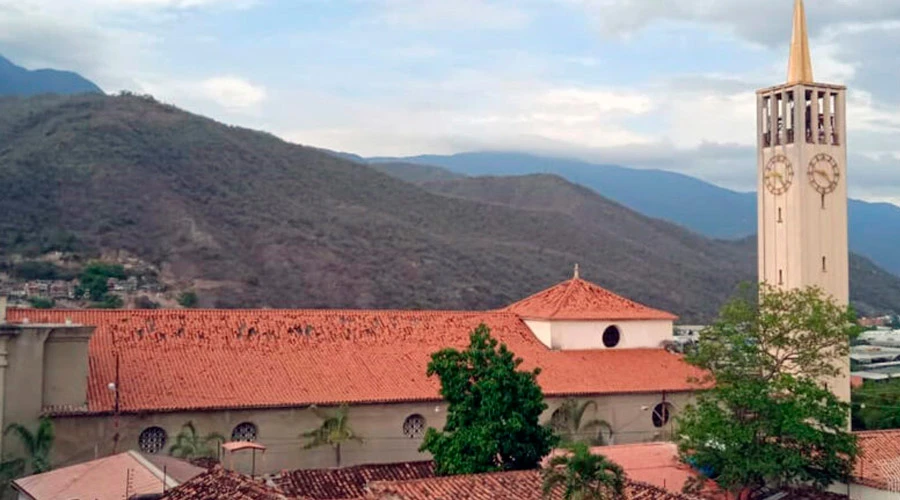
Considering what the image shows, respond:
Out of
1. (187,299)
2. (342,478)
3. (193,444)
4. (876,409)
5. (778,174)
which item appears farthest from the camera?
(187,299)

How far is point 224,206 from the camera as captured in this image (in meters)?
75.8

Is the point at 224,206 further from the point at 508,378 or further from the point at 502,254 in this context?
the point at 508,378

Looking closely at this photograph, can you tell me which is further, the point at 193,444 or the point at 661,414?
the point at 661,414

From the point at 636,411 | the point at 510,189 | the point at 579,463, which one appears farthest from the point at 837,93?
the point at 510,189

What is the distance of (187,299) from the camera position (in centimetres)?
5722

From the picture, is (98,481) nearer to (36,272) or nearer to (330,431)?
(330,431)

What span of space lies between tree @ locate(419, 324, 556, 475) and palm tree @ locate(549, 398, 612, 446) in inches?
216

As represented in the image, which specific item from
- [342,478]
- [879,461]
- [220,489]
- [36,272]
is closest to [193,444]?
[342,478]

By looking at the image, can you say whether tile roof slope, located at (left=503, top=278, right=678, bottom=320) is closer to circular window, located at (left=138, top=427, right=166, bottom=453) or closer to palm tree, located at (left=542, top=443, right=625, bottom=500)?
circular window, located at (left=138, top=427, right=166, bottom=453)

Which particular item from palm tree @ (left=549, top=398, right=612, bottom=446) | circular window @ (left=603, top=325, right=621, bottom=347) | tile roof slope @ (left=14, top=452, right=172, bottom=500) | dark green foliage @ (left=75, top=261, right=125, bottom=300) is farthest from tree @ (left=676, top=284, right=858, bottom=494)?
dark green foliage @ (left=75, top=261, right=125, bottom=300)

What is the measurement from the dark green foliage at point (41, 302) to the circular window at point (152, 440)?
24.8 meters

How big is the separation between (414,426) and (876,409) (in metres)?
18.6

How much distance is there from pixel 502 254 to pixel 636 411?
54425 mm

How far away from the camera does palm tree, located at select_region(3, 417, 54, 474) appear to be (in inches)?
882
